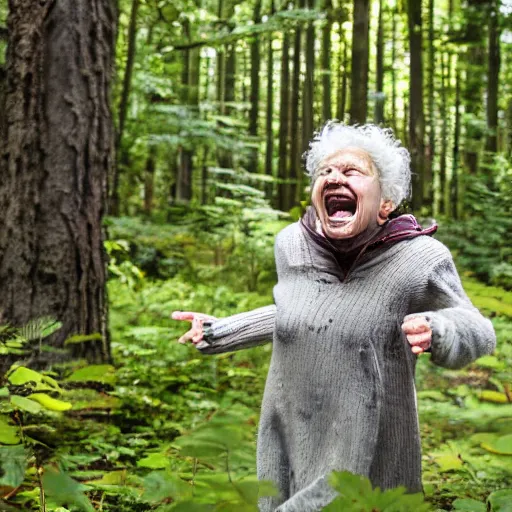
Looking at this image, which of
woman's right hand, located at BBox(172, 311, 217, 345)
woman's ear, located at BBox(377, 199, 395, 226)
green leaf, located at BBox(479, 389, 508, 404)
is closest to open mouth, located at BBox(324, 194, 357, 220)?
woman's ear, located at BBox(377, 199, 395, 226)

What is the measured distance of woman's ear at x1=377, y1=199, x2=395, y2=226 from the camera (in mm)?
2266

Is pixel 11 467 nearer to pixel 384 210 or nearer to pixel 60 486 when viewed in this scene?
pixel 60 486

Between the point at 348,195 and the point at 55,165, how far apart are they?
2.73 meters

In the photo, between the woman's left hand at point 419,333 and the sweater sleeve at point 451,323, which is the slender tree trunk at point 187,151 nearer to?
the sweater sleeve at point 451,323

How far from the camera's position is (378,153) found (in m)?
2.28

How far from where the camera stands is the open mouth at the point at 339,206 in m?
2.19

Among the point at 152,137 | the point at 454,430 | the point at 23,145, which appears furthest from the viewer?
the point at 152,137

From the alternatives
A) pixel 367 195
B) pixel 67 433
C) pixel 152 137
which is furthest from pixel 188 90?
pixel 367 195

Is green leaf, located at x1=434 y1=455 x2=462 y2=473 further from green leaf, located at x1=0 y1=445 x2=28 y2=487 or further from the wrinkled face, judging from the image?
green leaf, located at x1=0 y1=445 x2=28 y2=487

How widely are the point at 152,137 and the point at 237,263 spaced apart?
264cm

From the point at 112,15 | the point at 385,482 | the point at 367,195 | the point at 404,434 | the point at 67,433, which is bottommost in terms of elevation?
the point at 67,433

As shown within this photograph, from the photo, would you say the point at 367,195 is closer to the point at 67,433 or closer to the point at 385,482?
the point at 385,482

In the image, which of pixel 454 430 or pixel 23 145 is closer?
pixel 23 145

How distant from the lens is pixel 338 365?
2.11 m
